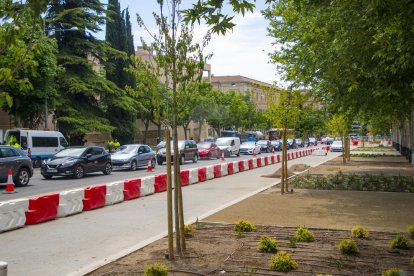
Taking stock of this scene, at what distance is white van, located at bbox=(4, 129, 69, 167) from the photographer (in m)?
26.9

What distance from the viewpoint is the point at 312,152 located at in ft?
155

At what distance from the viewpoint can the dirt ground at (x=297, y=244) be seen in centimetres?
566

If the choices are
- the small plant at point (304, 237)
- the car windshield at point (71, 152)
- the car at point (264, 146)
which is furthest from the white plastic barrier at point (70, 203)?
the car at point (264, 146)

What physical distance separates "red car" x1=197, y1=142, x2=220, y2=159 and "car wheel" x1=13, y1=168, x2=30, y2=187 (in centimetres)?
1952

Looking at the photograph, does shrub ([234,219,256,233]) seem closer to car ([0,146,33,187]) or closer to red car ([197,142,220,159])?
car ([0,146,33,187])

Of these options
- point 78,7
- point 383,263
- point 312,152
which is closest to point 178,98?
point 383,263

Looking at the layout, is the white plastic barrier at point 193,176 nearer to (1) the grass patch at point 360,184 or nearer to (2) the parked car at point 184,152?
(1) the grass patch at point 360,184

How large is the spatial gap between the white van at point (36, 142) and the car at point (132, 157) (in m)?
5.36

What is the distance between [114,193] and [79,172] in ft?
26.9

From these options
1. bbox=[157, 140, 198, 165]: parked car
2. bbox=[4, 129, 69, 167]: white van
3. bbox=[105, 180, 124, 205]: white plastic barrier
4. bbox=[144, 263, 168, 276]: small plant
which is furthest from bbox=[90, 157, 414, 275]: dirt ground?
bbox=[4, 129, 69, 167]: white van

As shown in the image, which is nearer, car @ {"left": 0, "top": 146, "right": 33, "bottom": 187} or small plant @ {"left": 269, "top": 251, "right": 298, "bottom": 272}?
small plant @ {"left": 269, "top": 251, "right": 298, "bottom": 272}

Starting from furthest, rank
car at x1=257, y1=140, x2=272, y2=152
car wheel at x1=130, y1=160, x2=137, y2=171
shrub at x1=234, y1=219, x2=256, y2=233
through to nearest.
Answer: car at x1=257, y1=140, x2=272, y2=152, car wheel at x1=130, y1=160, x2=137, y2=171, shrub at x1=234, y1=219, x2=256, y2=233

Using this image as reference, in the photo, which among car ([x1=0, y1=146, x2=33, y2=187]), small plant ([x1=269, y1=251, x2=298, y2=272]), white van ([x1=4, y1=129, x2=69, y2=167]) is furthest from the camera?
white van ([x1=4, y1=129, x2=69, y2=167])

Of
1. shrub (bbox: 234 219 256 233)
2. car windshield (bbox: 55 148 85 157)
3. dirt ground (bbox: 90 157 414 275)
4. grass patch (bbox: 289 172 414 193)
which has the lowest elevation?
grass patch (bbox: 289 172 414 193)
